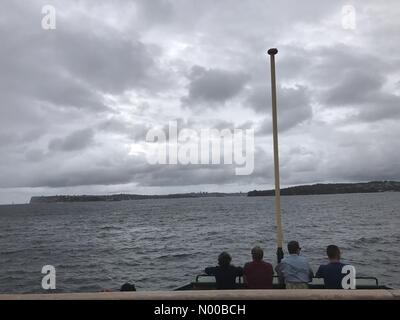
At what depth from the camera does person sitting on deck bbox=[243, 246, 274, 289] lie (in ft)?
25.3

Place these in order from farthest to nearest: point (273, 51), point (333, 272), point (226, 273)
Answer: point (273, 51) → point (226, 273) → point (333, 272)

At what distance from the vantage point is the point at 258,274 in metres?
7.75

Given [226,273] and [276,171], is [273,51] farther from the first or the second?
[226,273]

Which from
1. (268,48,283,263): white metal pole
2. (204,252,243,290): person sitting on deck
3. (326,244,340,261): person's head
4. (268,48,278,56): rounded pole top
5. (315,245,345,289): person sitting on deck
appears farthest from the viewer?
(268,48,278,56): rounded pole top

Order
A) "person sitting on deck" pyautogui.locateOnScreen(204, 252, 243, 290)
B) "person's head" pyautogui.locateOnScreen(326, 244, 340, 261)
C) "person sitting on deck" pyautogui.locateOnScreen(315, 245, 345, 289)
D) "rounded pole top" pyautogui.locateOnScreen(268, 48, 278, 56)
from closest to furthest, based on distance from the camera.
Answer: "person sitting on deck" pyautogui.locateOnScreen(315, 245, 345, 289) → "person's head" pyautogui.locateOnScreen(326, 244, 340, 261) → "person sitting on deck" pyautogui.locateOnScreen(204, 252, 243, 290) → "rounded pole top" pyautogui.locateOnScreen(268, 48, 278, 56)

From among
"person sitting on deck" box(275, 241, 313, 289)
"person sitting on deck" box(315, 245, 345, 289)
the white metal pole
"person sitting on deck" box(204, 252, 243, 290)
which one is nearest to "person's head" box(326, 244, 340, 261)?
"person sitting on deck" box(315, 245, 345, 289)

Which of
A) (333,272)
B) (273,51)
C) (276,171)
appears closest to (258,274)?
(333,272)

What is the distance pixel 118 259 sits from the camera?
4338cm

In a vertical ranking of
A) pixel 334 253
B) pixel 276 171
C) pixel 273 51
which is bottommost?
pixel 334 253

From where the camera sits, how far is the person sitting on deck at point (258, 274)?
25.3 ft

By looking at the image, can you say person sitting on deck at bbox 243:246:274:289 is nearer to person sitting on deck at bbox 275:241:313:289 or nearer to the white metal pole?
person sitting on deck at bbox 275:241:313:289

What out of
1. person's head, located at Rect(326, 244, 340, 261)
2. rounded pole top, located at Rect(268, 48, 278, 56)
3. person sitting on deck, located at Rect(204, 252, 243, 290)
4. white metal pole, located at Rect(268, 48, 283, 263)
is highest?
rounded pole top, located at Rect(268, 48, 278, 56)
